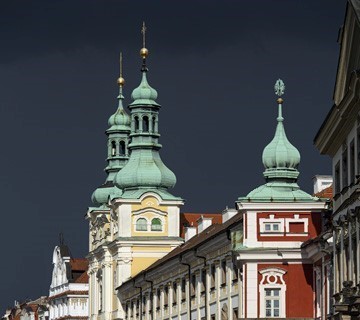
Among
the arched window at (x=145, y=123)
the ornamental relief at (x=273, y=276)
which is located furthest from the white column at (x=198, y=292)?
the arched window at (x=145, y=123)

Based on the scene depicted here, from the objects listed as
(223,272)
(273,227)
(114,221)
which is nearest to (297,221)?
(273,227)

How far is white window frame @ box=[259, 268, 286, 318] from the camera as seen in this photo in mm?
62625

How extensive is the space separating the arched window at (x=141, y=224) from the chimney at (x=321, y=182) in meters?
33.4

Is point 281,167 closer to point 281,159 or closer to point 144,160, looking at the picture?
point 281,159

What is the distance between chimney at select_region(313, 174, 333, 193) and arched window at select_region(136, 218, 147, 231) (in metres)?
33.4

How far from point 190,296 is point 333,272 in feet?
95.3

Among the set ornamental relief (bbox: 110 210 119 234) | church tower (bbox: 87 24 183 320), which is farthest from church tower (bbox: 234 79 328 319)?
ornamental relief (bbox: 110 210 119 234)

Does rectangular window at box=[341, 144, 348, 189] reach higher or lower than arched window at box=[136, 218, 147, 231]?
lower

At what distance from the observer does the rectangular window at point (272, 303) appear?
62.5 m

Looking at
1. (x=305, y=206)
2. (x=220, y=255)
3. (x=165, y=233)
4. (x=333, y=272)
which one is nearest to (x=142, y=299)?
(x=165, y=233)

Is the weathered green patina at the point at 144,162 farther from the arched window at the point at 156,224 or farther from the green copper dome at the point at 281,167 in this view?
the green copper dome at the point at 281,167

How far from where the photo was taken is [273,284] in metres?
63.1

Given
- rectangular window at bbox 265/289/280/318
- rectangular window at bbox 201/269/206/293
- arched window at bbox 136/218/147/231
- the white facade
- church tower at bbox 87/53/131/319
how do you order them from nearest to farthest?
rectangular window at bbox 265/289/280/318 < rectangular window at bbox 201/269/206/293 < arched window at bbox 136/218/147/231 < church tower at bbox 87/53/131/319 < the white facade

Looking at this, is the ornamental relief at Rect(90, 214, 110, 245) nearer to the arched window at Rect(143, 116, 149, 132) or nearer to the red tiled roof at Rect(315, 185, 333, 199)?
the arched window at Rect(143, 116, 149, 132)
